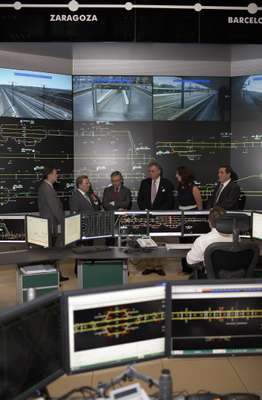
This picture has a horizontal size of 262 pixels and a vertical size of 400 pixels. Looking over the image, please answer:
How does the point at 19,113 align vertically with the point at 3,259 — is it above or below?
above

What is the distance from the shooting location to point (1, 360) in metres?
1.87

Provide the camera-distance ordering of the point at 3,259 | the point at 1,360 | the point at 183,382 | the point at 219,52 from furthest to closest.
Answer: the point at 219,52, the point at 3,259, the point at 183,382, the point at 1,360

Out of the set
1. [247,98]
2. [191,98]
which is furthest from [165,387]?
[247,98]

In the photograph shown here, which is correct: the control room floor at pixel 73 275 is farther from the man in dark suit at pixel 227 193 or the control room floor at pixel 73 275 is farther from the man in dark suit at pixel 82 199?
the man in dark suit at pixel 227 193

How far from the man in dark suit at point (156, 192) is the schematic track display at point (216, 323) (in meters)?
4.83

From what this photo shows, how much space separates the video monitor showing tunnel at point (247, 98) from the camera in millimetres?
8244

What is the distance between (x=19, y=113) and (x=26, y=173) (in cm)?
95

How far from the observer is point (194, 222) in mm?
6551

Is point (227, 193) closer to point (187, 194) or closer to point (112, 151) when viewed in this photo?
point (187, 194)

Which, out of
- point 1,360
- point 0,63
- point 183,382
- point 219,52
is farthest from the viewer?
point 219,52

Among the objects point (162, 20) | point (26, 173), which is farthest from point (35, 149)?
point (162, 20)

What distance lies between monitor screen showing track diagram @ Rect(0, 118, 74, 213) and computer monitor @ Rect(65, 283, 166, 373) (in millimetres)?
5805

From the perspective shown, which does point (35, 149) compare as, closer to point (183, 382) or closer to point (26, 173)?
point (26, 173)

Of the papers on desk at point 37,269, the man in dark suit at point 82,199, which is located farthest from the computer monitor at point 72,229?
the man in dark suit at point 82,199
